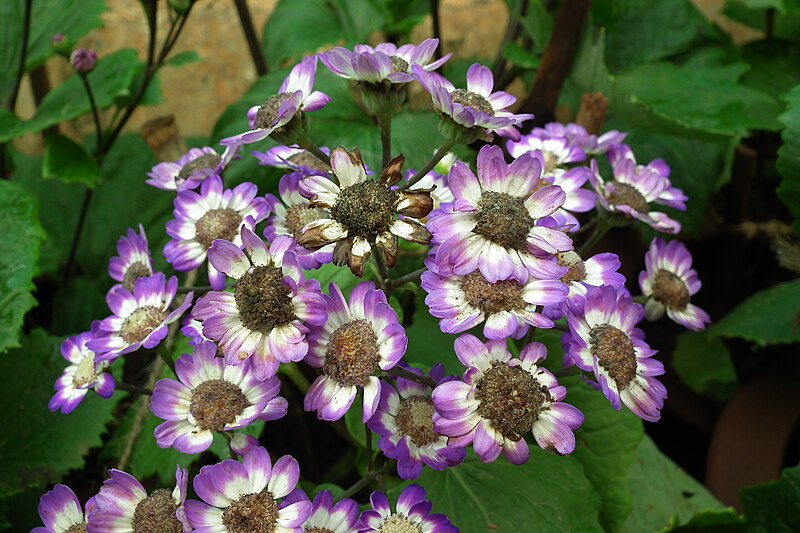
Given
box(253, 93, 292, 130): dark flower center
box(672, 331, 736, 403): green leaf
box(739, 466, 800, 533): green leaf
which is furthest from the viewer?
box(672, 331, 736, 403): green leaf

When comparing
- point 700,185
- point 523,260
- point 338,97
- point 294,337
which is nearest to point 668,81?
point 700,185

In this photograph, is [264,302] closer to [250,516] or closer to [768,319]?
[250,516]

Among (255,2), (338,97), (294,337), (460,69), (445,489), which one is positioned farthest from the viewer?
(255,2)

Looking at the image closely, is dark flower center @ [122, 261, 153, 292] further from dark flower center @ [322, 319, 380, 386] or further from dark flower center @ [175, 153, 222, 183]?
dark flower center @ [322, 319, 380, 386]

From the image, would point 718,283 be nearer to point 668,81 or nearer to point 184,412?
point 668,81

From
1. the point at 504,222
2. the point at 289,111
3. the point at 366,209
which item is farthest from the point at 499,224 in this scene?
the point at 289,111

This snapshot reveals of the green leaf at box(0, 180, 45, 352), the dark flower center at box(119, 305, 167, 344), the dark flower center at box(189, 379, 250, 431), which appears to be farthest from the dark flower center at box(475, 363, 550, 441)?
the green leaf at box(0, 180, 45, 352)

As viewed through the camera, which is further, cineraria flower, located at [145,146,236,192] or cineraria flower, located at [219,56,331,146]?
cineraria flower, located at [145,146,236,192]
